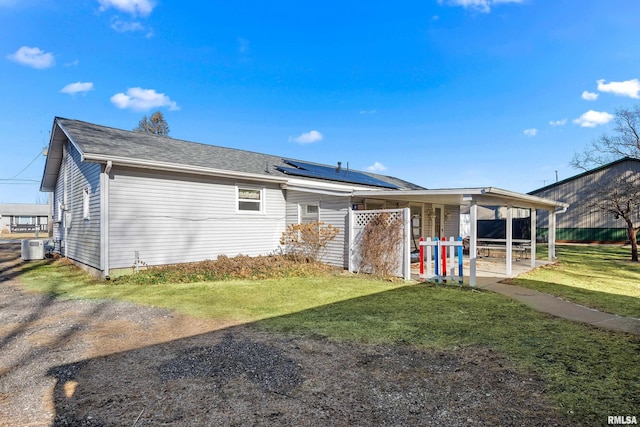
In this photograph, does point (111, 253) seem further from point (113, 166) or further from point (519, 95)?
point (519, 95)

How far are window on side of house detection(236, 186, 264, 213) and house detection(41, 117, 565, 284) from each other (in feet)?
0.12

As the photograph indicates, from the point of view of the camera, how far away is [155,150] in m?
10.7

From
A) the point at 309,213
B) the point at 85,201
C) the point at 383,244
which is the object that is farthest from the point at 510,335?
the point at 85,201

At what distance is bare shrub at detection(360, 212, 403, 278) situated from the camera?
31.4 ft

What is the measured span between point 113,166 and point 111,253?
227cm

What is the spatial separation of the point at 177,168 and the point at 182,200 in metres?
1.02

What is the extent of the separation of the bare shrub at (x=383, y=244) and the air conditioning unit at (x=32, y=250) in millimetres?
12720

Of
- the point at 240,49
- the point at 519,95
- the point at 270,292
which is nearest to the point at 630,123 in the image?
the point at 519,95

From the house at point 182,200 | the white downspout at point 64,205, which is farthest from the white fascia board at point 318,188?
the white downspout at point 64,205

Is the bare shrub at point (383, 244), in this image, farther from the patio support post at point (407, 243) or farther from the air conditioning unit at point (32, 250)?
the air conditioning unit at point (32, 250)

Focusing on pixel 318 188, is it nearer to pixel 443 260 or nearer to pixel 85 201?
pixel 443 260

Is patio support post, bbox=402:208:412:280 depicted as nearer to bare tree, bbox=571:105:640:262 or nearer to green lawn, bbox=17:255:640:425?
green lawn, bbox=17:255:640:425

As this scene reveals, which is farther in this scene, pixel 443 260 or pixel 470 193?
pixel 443 260

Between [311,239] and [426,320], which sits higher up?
[311,239]
